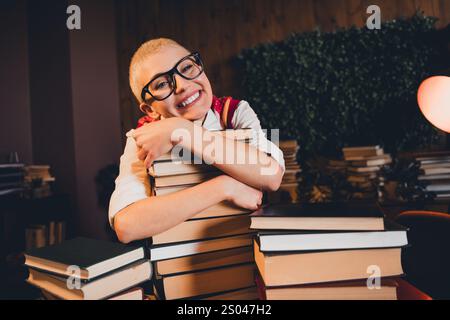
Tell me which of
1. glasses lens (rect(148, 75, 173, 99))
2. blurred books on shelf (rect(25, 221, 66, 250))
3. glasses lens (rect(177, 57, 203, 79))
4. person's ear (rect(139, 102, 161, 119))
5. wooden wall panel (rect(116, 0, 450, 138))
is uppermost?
wooden wall panel (rect(116, 0, 450, 138))

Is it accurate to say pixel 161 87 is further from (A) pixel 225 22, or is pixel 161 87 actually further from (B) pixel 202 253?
(A) pixel 225 22

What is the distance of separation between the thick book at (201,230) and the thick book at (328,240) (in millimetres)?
149

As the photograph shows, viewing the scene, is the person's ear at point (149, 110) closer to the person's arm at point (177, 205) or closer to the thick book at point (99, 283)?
the person's arm at point (177, 205)

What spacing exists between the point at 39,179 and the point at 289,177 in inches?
84.9

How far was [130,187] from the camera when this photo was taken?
933 millimetres

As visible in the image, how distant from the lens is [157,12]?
3.62m

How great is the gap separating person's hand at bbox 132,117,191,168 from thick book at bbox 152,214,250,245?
19 cm

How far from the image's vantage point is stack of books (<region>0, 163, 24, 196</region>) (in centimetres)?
261

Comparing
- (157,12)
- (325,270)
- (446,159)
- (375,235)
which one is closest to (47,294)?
(325,270)

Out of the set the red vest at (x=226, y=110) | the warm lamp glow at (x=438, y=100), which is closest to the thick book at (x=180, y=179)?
the red vest at (x=226, y=110)

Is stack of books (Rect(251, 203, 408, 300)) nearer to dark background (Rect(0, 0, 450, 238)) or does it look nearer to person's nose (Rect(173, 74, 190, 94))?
→ person's nose (Rect(173, 74, 190, 94))

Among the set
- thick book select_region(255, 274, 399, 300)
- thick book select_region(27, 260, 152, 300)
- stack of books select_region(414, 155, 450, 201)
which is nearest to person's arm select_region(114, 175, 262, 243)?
thick book select_region(27, 260, 152, 300)
